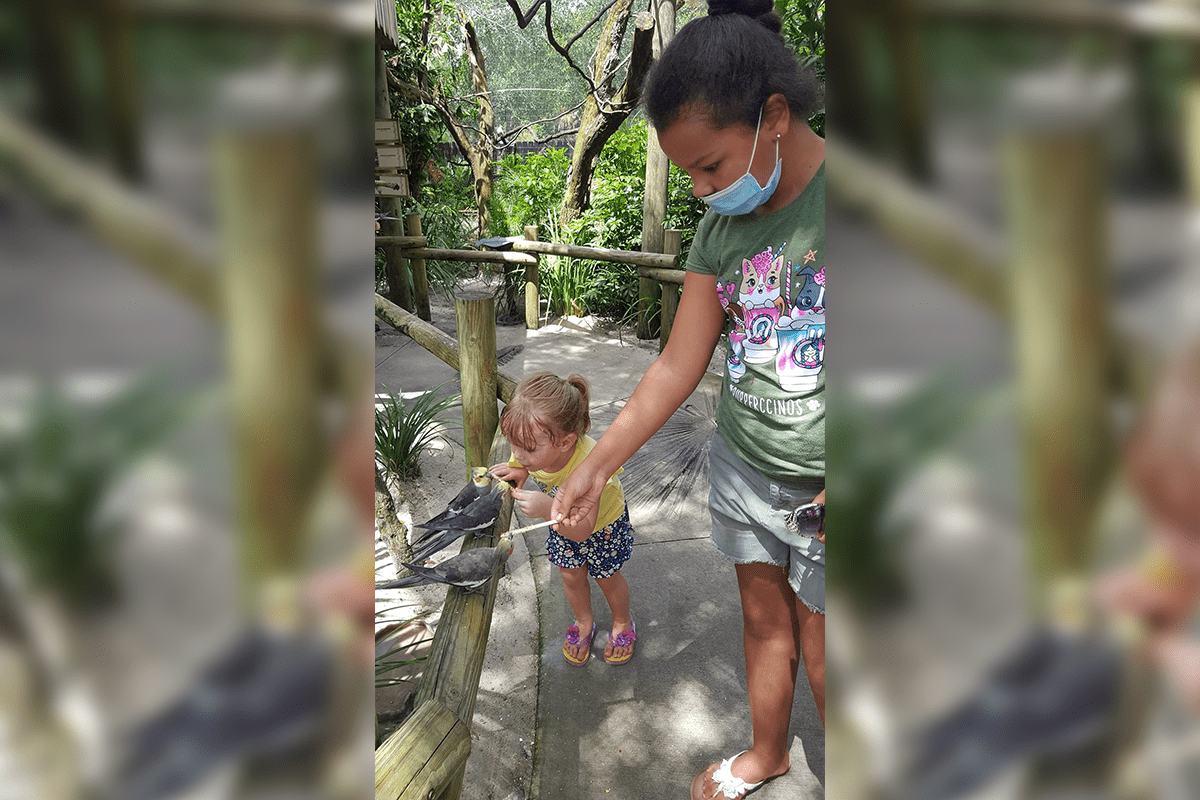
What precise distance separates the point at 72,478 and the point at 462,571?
1.35 m

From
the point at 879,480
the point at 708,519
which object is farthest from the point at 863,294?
the point at 708,519

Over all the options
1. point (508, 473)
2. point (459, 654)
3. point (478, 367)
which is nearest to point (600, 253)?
point (478, 367)

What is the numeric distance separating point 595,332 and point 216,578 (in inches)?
232

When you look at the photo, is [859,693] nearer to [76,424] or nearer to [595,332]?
[76,424]

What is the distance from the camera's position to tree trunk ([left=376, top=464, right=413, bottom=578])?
2658mm

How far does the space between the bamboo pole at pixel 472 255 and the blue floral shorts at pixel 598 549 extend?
4.14 metres

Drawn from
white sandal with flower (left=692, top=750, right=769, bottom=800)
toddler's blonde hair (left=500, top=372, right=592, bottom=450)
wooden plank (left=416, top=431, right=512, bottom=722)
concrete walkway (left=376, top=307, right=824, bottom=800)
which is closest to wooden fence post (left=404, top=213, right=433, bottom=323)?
concrete walkway (left=376, top=307, right=824, bottom=800)

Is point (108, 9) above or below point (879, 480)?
above

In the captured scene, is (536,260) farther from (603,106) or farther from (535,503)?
(535,503)

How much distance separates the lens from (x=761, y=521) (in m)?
1.27

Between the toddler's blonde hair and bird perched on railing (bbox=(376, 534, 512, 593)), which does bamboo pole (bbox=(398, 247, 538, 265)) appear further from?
bird perched on railing (bbox=(376, 534, 512, 593))

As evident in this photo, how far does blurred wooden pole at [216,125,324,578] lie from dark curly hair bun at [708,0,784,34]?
1015 millimetres

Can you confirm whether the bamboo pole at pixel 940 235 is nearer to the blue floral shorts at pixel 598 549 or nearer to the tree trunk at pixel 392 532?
the blue floral shorts at pixel 598 549

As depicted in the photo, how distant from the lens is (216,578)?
0.27m
